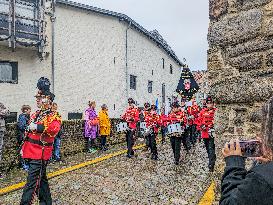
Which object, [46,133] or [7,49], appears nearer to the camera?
[46,133]

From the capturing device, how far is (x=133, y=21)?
21766 millimetres

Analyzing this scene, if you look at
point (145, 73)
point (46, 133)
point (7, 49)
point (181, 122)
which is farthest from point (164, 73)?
point (46, 133)

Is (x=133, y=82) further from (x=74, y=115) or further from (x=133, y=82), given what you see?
(x=74, y=115)

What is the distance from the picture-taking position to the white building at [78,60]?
1653 centimetres

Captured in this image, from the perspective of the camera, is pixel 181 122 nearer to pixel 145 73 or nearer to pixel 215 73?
pixel 215 73

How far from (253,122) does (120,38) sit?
1810 centimetres

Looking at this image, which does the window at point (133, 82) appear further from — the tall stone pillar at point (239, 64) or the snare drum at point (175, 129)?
the tall stone pillar at point (239, 64)

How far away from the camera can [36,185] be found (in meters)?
4.85

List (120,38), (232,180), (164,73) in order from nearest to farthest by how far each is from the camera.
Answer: (232,180), (120,38), (164,73)

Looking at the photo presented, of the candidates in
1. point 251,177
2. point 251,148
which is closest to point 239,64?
point 251,148

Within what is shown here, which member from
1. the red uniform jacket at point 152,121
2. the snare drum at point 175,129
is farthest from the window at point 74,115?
the snare drum at point 175,129

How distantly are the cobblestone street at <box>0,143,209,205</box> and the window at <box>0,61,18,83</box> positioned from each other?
885cm

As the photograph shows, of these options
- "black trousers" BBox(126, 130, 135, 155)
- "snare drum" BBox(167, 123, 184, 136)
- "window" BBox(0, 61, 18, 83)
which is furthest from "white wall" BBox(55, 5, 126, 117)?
"snare drum" BBox(167, 123, 184, 136)

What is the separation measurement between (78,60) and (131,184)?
42.9 ft
